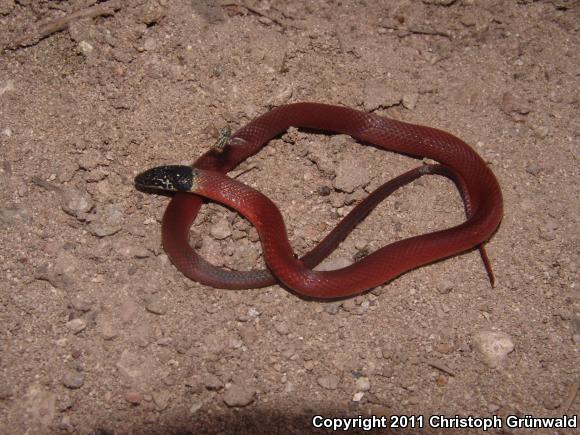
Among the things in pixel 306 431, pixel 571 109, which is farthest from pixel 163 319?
pixel 571 109

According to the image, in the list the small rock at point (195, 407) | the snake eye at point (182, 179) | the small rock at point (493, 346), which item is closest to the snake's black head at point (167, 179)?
the snake eye at point (182, 179)

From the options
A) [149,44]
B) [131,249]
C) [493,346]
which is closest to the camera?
[493,346]

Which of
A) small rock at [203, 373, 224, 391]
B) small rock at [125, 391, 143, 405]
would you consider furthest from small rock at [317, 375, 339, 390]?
small rock at [125, 391, 143, 405]

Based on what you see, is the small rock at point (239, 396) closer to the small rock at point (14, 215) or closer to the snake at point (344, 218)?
the snake at point (344, 218)

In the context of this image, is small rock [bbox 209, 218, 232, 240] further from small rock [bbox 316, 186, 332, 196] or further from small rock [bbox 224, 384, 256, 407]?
small rock [bbox 224, 384, 256, 407]

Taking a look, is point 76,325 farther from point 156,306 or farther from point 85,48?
point 85,48

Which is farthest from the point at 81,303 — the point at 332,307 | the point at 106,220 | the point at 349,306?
the point at 349,306
